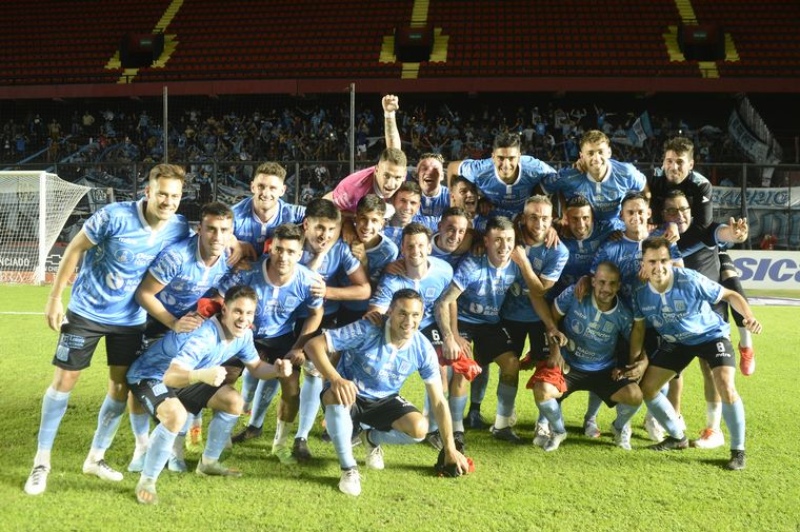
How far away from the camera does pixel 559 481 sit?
405cm

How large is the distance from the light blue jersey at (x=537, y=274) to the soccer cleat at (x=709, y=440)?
1.34 m

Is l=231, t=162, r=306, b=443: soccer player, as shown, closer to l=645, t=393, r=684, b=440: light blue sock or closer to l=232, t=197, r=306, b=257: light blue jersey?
l=232, t=197, r=306, b=257: light blue jersey

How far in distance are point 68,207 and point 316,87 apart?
333 inches

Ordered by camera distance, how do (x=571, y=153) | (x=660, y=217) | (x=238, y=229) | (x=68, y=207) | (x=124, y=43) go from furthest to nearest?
1. (x=124, y=43)
2. (x=571, y=153)
3. (x=68, y=207)
4. (x=660, y=217)
5. (x=238, y=229)

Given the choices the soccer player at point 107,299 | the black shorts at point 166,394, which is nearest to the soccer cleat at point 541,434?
the black shorts at point 166,394

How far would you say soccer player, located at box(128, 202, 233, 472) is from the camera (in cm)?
399

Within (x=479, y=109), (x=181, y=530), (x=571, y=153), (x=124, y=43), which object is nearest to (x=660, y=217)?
(x=181, y=530)

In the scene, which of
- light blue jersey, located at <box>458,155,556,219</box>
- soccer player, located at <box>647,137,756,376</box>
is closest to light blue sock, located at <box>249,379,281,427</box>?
light blue jersey, located at <box>458,155,556,219</box>

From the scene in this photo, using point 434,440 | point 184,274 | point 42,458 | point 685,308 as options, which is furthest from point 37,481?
point 685,308

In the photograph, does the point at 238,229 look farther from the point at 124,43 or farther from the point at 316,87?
the point at 124,43

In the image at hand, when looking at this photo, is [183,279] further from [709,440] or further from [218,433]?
[709,440]

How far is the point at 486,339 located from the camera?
4996 millimetres

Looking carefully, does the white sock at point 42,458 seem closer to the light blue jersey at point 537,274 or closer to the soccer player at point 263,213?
the soccer player at point 263,213

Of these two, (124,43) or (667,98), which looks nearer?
(667,98)
